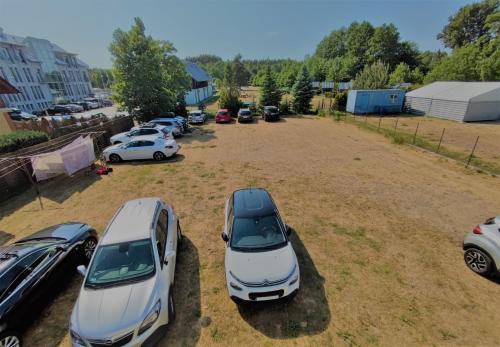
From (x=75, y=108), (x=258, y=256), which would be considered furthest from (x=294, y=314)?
(x=75, y=108)

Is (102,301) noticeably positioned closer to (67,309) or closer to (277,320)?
(67,309)

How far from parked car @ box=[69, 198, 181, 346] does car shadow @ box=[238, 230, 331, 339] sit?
5.85 ft

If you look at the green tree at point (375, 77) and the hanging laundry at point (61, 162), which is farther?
the green tree at point (375, 77)

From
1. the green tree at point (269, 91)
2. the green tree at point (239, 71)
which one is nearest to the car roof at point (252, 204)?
the green tree at point (269, 91)

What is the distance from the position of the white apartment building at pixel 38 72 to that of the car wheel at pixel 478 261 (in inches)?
2127

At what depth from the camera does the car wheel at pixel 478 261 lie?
5481 millimetres

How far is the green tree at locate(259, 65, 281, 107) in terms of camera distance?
29.8 metres

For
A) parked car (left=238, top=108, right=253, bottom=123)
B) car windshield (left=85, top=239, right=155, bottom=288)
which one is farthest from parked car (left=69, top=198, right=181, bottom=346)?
parked car (left=238, top=108, right=253, bottom=123)

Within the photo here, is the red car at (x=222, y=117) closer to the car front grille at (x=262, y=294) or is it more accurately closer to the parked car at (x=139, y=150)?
the parked car at (x=139, y=150)

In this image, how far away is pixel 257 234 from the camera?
541cm

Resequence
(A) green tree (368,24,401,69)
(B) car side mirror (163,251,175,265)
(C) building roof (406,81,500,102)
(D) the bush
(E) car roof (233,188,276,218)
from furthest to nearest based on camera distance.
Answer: (A) green tree (368,24,401,69) < (C) building roof (406,81,500,102) < (D) the bush < (E) car roof (233,188,276,218) < (B) car side mirror (163,251,175,265)

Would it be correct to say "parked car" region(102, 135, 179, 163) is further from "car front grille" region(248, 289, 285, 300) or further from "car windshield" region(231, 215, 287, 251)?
"car front grille" region(248, 289, 285, 300)

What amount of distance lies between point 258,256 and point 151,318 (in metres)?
2.34

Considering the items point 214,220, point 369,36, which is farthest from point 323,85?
point 214,220
